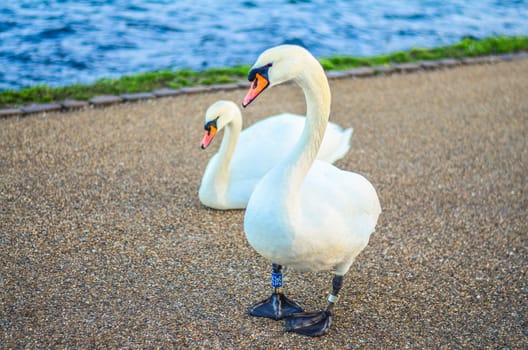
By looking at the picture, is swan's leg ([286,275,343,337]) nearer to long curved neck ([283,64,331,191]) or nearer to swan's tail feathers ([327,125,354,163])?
long curved neck ([283,64,331,191])

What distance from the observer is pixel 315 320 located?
3840 millimetres

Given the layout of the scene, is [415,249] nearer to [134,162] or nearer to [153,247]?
[153,247]

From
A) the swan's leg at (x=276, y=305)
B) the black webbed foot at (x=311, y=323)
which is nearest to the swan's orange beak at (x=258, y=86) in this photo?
the swan's leg at (x=276, y=305)

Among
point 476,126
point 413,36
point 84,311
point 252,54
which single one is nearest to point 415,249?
point 84,311

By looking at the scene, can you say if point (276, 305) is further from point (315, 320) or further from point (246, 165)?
point (246, 165)

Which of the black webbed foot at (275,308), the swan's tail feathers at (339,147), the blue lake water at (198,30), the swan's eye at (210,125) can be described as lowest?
the blue lake water at (198,30)

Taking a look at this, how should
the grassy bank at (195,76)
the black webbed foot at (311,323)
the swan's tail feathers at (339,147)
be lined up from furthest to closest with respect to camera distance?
the grassy bank at (195,76)
the swan's tail feathers at (339,147)
the black webbed foot at (311,323)

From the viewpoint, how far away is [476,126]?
24.3ft

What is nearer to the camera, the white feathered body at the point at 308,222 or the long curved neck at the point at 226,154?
the white feathered body at the point at 308,222

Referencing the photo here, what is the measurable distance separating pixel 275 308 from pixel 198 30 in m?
9.03

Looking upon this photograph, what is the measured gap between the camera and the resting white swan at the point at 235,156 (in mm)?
5180

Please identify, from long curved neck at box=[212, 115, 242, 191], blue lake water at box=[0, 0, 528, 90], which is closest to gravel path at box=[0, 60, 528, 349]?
long curved neck at box=[212, 115, 242, 191]

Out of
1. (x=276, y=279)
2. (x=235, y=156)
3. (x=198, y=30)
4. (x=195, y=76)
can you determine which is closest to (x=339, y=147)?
(x=235, y=156)

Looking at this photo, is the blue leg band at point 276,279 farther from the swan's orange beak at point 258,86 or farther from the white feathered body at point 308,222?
the swan's orange beak at point 258,86
